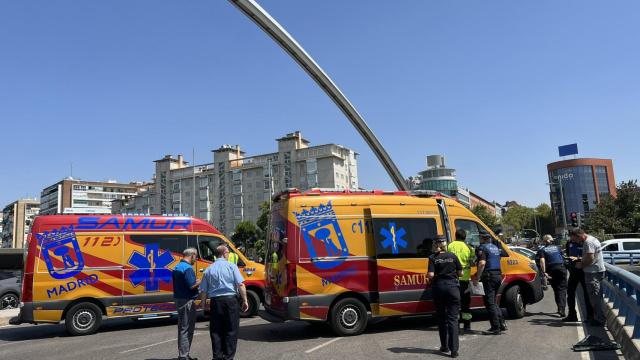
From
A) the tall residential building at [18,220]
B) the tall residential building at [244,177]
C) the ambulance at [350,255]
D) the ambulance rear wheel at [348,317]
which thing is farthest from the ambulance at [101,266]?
the tall residential building at [18,220]

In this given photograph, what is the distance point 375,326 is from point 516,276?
3120 mm

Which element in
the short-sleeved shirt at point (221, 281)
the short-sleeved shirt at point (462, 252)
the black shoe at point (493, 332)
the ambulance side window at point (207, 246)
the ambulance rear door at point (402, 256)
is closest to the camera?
the short-sleeved shirt at point (221, 281)

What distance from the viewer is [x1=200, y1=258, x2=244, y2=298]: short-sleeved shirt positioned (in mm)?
6543

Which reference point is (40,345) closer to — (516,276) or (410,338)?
(410,338)

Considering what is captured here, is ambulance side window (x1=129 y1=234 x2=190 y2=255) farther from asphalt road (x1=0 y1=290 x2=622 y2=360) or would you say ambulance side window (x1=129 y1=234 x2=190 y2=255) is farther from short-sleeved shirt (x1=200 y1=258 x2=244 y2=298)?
short-sleeved shirt (x1=200 y1=258 x2=244 y2=298)

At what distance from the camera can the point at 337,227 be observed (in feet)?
28.8

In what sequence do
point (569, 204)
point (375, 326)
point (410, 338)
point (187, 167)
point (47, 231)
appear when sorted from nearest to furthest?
1. point (410, 338)
2. point (375, 326)
3. point (47, 231)
4. point (187, 167)
5. point (569, 204)

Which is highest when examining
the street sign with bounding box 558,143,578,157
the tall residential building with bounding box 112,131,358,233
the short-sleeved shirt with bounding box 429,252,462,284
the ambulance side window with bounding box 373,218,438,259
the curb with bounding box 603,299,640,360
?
the street sign with bounding box 558,143,578,157

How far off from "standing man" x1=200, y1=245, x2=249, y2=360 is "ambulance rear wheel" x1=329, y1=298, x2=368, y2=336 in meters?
2.43

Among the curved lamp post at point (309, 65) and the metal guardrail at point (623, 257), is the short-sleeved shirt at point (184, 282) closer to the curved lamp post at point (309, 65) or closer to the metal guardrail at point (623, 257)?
the curved lamp post at point (309, 65)

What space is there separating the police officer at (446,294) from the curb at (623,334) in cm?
216

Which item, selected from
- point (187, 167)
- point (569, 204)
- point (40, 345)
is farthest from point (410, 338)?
point (569, 204)

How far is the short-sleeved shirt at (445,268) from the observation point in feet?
23.7

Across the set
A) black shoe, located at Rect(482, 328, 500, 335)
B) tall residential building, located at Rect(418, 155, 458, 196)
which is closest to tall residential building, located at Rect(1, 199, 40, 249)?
tall residential building, located at Rect(418, 155, 458, 196)
